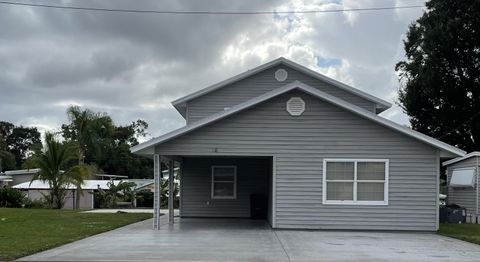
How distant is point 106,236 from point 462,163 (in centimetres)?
1659

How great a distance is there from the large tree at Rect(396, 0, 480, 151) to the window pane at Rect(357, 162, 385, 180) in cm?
2019

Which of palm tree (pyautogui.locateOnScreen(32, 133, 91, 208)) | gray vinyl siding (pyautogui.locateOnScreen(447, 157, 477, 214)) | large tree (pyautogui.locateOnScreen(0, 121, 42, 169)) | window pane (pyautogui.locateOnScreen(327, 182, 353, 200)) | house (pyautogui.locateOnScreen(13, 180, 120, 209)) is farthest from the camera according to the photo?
large tree (pyautogui.locateOnScreen(0, 121, 42, 169))

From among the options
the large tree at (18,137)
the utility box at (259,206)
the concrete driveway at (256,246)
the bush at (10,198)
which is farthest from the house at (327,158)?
the large tree at (18,137)

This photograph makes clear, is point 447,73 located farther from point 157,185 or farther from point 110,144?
point 110,144

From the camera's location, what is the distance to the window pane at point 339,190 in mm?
16078

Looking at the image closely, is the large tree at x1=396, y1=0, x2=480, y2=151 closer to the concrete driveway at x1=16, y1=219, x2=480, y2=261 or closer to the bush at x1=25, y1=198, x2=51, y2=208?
the concrete driveway at x1=16, y1=219, x2=480, y2=261

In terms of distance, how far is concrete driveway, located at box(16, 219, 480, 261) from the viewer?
10539 millimetres

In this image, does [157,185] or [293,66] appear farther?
[293,66]

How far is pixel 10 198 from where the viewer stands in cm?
3056

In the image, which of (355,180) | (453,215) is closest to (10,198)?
(355,180)

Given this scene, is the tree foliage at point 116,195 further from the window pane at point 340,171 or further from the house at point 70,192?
the window pane at point 340,171

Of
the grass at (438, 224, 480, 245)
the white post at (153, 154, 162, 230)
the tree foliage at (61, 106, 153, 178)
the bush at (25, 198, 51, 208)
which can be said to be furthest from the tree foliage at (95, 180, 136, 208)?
the grass at (438, 224, 480, 245)

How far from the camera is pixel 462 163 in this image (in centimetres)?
2427

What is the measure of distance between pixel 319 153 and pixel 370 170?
5.18 ft
